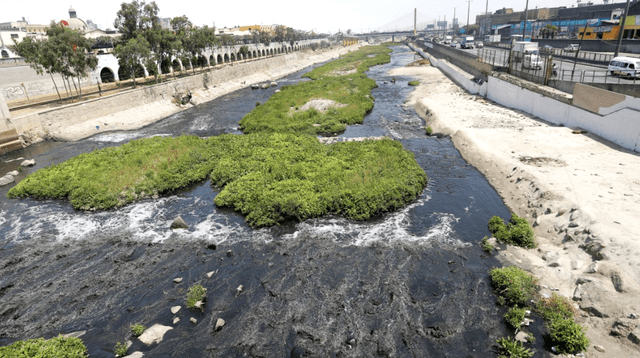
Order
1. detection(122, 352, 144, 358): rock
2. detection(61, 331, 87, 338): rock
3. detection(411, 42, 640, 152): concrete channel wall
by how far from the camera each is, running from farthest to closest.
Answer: detection(411, 42, 640, 152): concrete channel wall → detection(61, 331, 87, 338): rock → detection(122, 352, 144, 358): rock

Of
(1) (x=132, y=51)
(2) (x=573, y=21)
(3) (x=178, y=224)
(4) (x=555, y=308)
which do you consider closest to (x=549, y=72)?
(4) (x=555, y=308)

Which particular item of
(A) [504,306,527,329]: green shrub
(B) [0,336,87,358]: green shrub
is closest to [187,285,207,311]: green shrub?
(B) [0,336,87,358]: green shrub

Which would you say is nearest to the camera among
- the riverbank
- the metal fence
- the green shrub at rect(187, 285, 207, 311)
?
the riverbank

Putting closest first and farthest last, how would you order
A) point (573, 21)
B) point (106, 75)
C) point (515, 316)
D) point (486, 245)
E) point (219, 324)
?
1. point (515, 316)
2. point (219, 324)
3. point (486, 245)
4. point (106, 75)
5. point (573, 21)

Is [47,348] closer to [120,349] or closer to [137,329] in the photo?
[120,349]

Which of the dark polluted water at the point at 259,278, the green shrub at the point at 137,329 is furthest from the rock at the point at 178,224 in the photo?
the green shrub at the point at 137,329

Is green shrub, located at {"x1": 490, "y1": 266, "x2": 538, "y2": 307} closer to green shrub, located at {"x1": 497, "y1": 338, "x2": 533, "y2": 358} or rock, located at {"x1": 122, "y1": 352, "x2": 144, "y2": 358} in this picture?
green shrub, located at {"x1": 497, "y1": 338, "x2": 533, "y2": 358}

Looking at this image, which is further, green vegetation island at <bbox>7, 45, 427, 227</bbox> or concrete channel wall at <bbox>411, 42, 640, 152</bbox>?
concrete channel wall at <bbox>411, 42, 640, 152</bbox>
